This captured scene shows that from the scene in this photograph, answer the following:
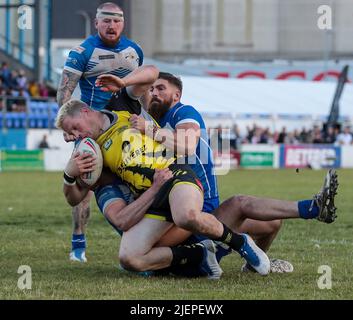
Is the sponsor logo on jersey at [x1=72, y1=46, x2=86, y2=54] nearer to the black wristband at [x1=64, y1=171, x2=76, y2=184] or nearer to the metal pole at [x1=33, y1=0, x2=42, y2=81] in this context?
the black wristband at [x1=64, y1=171, x2=76, y2=184]

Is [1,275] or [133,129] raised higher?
[133,129]

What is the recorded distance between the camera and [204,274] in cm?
783

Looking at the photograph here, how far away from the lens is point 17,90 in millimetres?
32688

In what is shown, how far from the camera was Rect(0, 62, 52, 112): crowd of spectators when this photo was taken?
104 feet

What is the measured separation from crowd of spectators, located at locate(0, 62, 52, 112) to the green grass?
1593cm

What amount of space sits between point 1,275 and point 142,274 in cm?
106

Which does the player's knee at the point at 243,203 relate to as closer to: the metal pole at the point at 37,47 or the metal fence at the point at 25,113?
the metal fence at the point at 25,113

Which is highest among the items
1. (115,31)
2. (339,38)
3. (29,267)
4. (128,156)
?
(339,38)

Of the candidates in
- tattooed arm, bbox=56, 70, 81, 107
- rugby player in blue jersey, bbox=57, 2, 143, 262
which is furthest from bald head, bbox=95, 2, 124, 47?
tattooed arm, bbox=56, 70, 81, 107

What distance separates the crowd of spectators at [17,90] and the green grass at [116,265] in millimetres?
15932

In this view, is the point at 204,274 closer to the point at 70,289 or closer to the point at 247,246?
the point at 247,246

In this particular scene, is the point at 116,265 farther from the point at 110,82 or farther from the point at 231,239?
the point at 110,82
